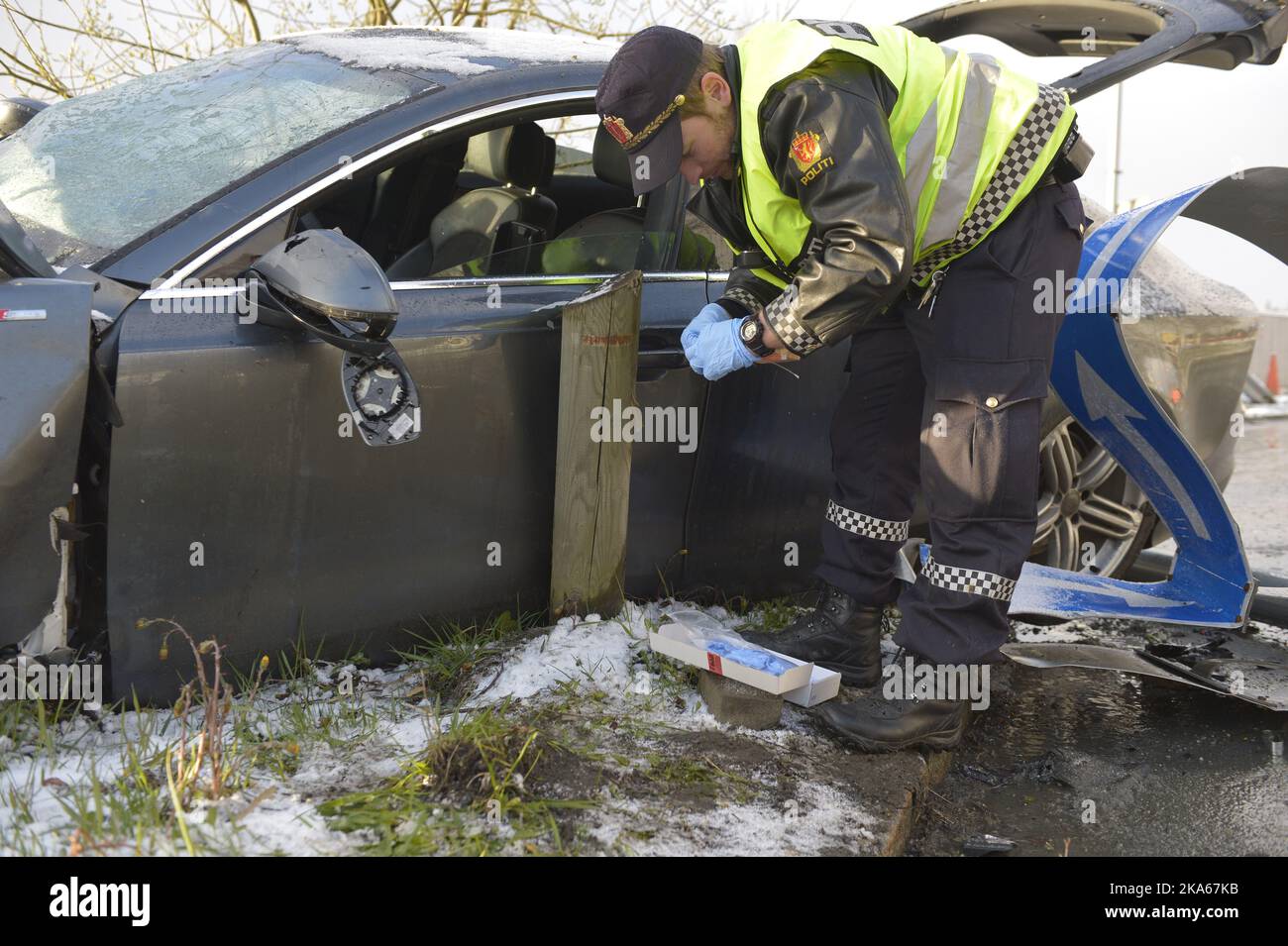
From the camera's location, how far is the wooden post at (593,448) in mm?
2746

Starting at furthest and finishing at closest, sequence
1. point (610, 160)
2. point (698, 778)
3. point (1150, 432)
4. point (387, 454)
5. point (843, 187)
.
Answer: point (1150, 432) → point (610, 160) → point (387, 454) → point (698, 778) → point (843, 187)

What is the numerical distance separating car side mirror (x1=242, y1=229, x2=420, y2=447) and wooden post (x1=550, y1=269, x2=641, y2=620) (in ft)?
1.41

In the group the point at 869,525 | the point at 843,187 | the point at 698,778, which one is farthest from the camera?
the point at 869,525

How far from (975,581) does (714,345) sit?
754 mm

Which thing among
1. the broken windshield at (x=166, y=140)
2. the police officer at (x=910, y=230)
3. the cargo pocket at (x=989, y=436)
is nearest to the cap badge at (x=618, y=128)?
the police officer at (x=910, y=230)

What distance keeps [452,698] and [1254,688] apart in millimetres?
2064

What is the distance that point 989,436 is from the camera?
255 centimetres

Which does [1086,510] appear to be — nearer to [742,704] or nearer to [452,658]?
[742,704]

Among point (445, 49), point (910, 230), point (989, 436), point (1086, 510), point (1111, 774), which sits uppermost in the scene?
point (445, 49)

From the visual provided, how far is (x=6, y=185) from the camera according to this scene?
2756 mm

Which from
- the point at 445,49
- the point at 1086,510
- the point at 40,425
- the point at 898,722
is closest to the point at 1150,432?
the point at 1086,510

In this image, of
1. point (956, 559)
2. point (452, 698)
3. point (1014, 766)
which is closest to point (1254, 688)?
point (1014, 766)

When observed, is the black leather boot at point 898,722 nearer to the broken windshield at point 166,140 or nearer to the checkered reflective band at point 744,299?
the checkered reflective band at point 744,299
